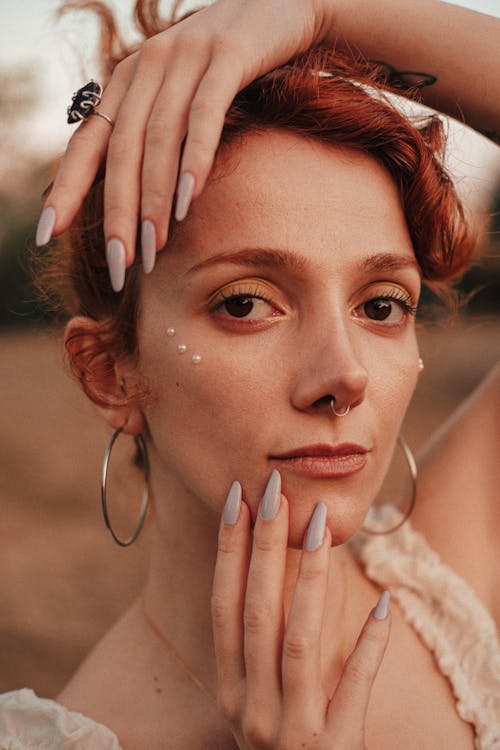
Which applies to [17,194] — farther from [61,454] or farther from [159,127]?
[159,127]

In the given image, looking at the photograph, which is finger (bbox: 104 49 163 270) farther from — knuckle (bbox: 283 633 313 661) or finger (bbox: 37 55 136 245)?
knuckle (bbox: 283 633 313 661)

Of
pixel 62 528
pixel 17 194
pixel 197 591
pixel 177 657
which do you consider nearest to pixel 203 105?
pixel 197 591

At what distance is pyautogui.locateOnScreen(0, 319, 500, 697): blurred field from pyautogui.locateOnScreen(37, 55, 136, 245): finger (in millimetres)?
860

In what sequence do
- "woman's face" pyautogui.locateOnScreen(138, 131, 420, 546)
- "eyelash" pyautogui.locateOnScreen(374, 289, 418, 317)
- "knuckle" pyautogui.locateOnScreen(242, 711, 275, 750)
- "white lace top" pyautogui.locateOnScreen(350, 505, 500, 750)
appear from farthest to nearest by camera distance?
"white lace top" pyautogui.locateOnScreen(350, 505, 500, 750) < "eyelash" pyautogui.locateOnScreen(374, 289, 418, 317) < "woman's face" pyautogui.locateOnScreen(138, 131, 420, 546) < "knuckle" pyautogui.locateOnScreen(242, 711, 275, 750)

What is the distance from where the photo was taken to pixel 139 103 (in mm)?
1870

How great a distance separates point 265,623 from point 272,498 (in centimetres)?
29

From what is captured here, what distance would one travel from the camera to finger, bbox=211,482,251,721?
196cm

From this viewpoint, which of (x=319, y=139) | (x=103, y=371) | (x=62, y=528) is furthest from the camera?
(x=62, y=528)

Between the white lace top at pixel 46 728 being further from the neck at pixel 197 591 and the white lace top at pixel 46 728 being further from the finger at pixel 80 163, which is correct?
the finger at pixel 80 163

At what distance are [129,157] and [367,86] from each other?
2.56 ft

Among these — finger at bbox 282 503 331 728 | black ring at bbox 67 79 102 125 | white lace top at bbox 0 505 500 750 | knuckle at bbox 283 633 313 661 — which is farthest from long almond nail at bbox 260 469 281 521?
black ring at bbox 67 79 102 125

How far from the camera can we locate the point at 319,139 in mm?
2133

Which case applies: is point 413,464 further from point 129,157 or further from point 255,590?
point 129,157

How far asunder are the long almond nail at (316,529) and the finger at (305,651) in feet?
0.11
